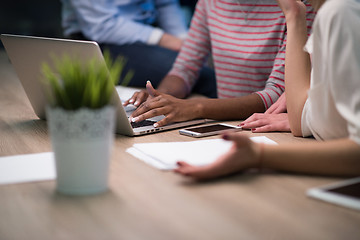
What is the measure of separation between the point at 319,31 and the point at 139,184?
1.44 feet

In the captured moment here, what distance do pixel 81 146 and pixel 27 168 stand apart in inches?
8.6

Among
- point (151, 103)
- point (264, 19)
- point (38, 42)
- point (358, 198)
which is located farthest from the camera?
point (264, 19)

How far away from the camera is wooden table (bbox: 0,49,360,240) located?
2.24ft

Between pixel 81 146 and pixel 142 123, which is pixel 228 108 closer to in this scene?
pixel 142 123

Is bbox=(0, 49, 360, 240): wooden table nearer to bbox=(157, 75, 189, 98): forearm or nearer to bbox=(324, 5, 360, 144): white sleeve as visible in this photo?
bbox=(324, 5, 360, 144): white sleeve

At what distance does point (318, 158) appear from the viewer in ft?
2.92

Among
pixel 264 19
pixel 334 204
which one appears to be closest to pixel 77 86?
pixel 334 204

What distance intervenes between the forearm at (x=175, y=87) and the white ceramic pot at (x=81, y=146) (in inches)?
40.1

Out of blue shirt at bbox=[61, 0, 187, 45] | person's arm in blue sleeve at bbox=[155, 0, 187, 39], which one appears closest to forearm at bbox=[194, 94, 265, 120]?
blue shirt at bbox=[61, 0, 187, 45]

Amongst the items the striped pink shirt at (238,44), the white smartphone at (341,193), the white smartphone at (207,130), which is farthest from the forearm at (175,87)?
the white smartphone at (341,193)

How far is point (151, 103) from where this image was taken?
4.36 ft

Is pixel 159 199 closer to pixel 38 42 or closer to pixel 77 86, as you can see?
pixel 77 86

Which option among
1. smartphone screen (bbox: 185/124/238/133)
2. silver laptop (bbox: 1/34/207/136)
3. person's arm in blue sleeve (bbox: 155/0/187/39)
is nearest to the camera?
silver laptop (bbox: 1/34/207/136)

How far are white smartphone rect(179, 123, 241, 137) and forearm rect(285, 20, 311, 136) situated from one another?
0.15 meters
